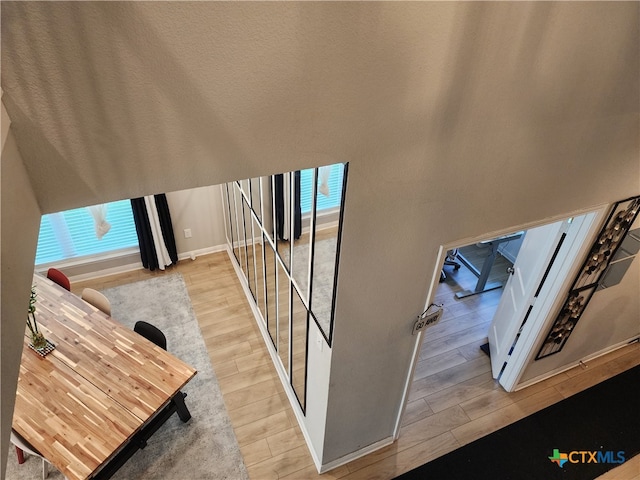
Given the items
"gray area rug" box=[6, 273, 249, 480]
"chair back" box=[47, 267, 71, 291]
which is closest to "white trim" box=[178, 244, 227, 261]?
"gray area rug" box=[6, 273, 249, 480]

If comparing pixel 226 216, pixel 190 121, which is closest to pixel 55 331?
pixel 226 216

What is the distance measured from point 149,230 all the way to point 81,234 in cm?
80

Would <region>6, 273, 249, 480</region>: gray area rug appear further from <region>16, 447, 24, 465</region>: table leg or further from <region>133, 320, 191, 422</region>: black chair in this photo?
<region>133, 320, 191, 422</region>: black chair

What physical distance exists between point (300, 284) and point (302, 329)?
490 mm

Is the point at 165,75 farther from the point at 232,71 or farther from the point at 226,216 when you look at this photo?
the point at 226,216

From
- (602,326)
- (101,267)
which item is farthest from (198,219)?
(602,326)

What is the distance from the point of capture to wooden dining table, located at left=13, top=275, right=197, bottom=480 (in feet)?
10.1

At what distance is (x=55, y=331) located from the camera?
377 cm

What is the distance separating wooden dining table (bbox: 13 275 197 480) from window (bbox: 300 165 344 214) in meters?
2.00

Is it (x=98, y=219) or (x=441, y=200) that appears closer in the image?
(x=441, y=200)

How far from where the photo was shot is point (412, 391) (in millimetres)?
4449

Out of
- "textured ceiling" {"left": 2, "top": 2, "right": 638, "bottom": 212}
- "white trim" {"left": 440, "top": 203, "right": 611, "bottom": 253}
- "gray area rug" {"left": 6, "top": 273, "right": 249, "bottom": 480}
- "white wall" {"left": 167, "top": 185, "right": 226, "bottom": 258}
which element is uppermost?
"textured ceiling" {"left": 2, "top": 2, "right": 638, "bottom": 212}

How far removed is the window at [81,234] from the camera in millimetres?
5098

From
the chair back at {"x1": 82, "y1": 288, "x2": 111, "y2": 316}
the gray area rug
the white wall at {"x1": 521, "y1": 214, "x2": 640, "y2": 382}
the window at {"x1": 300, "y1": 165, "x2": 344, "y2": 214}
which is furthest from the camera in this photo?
the chair back at {"x1": 82, "y1": 288, "x2": 111, "y2": 316}
